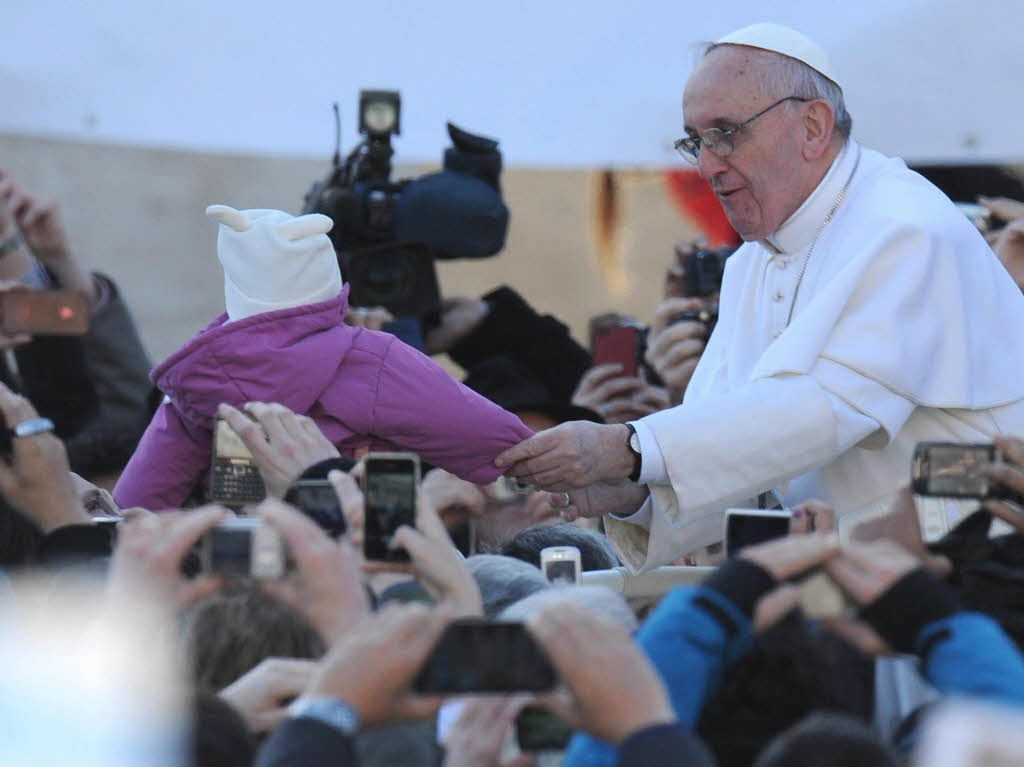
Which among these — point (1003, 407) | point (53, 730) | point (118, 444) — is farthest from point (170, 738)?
point (118, 444)

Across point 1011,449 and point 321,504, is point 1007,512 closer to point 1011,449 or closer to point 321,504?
point 1011,449

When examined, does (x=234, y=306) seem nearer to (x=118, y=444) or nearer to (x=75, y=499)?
(x=75, y=499)

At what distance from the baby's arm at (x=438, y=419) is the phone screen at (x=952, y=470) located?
4.30 feet

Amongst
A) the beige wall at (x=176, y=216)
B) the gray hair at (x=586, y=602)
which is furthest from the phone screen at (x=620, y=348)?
the beige wall at (x=176, y=216)

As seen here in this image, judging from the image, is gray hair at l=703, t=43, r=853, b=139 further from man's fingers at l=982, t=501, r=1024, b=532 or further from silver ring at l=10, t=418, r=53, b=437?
silver ring at l=10, t=418, r=53, b=437

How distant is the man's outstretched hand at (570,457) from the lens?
3.84m

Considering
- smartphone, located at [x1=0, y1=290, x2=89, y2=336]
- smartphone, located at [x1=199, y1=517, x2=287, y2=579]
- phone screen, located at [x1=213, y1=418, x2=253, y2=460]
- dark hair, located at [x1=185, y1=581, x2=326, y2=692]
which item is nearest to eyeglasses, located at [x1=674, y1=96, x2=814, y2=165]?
phone screen, located at [x1=213, y1=418, x2=253, y2=460]

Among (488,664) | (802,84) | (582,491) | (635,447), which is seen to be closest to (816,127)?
(802,84)

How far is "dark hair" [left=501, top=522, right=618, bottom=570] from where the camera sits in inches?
157

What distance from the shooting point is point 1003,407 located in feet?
13.2

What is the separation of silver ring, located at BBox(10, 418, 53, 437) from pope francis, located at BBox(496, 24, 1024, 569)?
1101 mm

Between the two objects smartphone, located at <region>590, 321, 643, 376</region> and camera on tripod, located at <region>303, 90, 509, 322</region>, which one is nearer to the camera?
camera on tripod, located at <region>303, 90, 509, 322</region>

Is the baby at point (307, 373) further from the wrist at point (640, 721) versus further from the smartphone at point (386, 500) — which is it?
the wrist at point (640, 721)

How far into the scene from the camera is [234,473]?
3.31 metres
